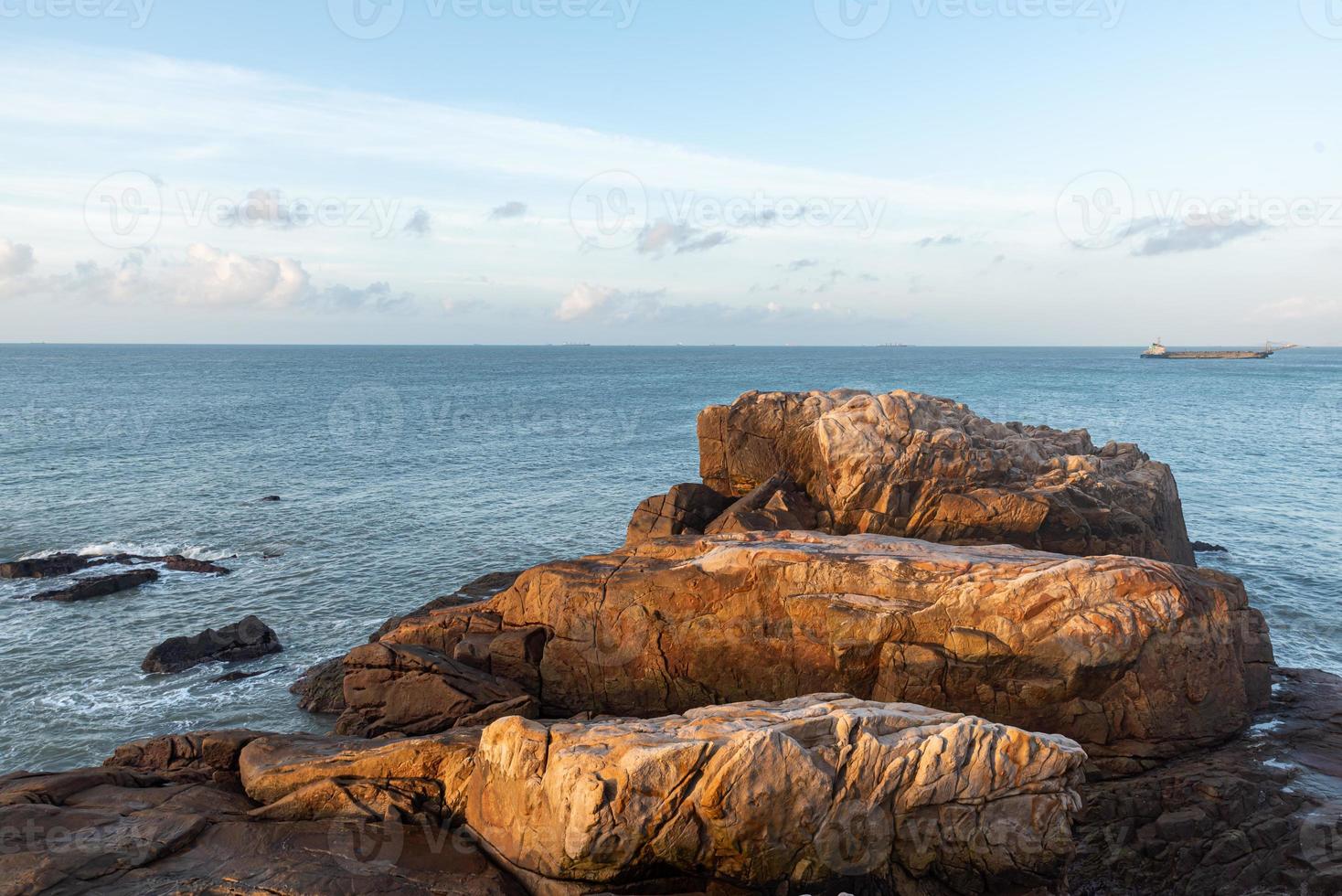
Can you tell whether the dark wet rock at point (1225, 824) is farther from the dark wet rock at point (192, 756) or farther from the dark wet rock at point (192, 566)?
the dark wet rock at point (192, 566)

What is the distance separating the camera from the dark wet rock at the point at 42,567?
36469 mm

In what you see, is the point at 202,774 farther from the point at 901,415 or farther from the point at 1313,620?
the point at 1313,620

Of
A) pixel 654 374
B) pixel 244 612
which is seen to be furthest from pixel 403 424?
pixel 654 374

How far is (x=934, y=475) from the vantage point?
29.8 meters

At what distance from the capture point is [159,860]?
13.2 m

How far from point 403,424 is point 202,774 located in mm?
74676

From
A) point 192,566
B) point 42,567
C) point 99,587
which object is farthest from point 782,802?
point 42,567

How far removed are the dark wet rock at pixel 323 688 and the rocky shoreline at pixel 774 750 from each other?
11 cm

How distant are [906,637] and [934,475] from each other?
1228cm

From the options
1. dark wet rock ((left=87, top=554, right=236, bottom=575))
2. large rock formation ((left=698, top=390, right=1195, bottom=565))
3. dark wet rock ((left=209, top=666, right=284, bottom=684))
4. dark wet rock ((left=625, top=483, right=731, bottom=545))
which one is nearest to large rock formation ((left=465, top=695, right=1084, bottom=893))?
large rock formation ((left=698, top=390, right=1195, bottom=565))

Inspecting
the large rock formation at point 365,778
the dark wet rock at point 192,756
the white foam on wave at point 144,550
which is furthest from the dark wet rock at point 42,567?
the large rock formation at point 365,778

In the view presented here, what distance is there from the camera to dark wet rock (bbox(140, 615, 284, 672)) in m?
28.0

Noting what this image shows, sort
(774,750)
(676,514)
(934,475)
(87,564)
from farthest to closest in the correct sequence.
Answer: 1. (87,564)
2. (676,514)
3. (934,475)
4. (774,750)

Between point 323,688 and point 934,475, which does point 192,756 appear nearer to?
point 323,688
